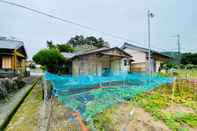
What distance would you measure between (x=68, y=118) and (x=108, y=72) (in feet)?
43.6

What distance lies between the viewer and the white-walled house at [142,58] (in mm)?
21084

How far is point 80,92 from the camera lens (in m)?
6.79


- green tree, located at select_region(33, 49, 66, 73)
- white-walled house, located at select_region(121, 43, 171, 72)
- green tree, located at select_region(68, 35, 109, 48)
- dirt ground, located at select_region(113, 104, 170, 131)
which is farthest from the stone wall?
green tree, located at select_region(68, 35, 109, 48)

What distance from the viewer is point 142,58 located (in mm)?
21688

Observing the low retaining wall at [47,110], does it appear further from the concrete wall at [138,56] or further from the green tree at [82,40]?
the green tree at [82,40]

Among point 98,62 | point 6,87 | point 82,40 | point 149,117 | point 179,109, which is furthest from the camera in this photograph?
point 82,40

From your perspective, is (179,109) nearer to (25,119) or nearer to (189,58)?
(25,119)

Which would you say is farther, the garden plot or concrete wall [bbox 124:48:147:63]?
concrete wall [bbox 124:48:147:63]

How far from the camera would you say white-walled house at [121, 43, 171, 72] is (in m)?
21.1

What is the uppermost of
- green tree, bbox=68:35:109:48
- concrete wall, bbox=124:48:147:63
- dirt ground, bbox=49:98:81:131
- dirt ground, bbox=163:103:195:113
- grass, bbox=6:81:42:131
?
green tree, bbox=68:35:109:48

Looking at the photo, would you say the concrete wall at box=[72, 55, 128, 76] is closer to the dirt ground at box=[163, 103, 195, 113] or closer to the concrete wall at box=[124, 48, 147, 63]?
the concrete wall at box=[124, 48, 147, 63]

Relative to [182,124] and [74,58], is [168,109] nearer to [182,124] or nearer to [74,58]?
[182,124]

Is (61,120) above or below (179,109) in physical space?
above

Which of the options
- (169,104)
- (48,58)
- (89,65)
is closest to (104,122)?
(169,104)
